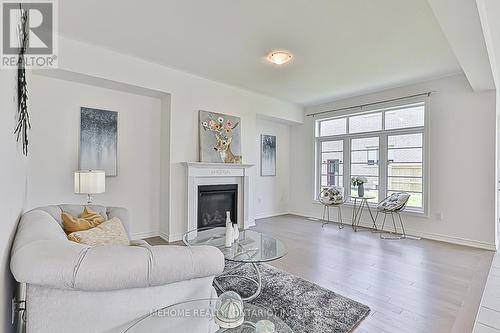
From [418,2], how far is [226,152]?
11.4 ft

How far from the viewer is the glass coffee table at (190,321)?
1194 millimetres

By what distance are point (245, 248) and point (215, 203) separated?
7.86 feet

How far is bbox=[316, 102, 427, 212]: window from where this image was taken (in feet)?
15.8

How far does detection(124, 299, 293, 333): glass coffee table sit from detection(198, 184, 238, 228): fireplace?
10.9 ft

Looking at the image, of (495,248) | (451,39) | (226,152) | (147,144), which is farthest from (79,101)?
(495,248)

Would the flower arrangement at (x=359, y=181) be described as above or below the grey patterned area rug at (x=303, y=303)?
above

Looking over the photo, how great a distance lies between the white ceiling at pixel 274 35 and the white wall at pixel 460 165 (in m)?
0.44

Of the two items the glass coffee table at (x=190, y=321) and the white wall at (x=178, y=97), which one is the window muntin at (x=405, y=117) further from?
the glass coffee table at (x=190, y=321)

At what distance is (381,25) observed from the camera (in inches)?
112

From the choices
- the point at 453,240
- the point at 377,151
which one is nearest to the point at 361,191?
the point at 377,151

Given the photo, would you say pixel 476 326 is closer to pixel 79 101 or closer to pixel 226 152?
pixel 226 152

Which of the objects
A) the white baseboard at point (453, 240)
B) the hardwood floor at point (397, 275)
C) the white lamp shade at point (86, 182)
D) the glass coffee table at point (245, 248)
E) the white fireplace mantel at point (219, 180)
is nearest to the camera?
the hardwood floor at point (397, 275)

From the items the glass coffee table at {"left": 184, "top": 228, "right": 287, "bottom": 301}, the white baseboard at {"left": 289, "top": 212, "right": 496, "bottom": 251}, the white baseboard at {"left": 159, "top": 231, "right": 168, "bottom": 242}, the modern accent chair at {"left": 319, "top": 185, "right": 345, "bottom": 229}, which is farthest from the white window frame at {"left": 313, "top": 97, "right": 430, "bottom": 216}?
the white baseboard at {"left": 159, "top": 231, "right": 168, "bottom": 242}

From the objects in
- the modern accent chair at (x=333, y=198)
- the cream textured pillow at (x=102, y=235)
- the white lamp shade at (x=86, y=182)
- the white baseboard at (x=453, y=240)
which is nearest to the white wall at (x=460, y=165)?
the white baseboard at (x=453, y=240)
